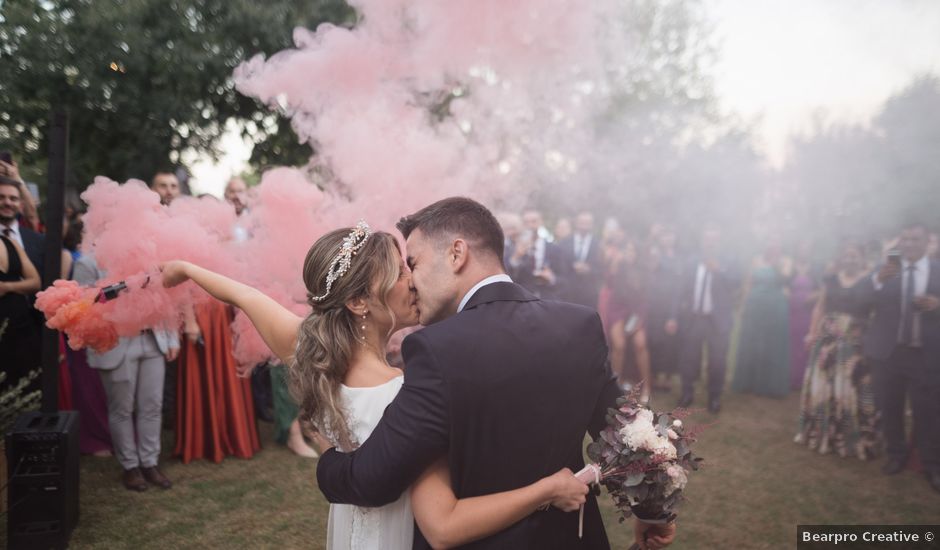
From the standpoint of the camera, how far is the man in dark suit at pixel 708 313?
862 cm

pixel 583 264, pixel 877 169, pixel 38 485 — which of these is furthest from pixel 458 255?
pixel 877 169

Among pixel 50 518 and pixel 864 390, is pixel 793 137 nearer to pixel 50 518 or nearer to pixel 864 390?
pixel 864 390

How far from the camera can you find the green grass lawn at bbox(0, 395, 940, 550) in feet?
14.7

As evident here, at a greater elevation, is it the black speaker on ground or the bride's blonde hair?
the bride's blonde hair

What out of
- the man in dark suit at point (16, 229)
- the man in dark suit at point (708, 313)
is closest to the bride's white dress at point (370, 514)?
the man in dark suit at point (16, 229)

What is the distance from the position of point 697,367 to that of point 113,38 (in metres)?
9.21

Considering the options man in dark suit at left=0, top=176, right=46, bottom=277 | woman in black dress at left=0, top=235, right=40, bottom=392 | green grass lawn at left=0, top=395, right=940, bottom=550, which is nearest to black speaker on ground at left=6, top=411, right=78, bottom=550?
green grass lawn at left=0, top=395, right=940, bottom=550

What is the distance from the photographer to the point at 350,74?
4039 millimetres

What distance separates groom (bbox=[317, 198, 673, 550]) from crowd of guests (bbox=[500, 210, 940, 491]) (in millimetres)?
5816

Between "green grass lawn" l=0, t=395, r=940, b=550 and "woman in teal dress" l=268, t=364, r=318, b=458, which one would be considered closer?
"green grass lawn" l=0, t=395, r=940, b=550

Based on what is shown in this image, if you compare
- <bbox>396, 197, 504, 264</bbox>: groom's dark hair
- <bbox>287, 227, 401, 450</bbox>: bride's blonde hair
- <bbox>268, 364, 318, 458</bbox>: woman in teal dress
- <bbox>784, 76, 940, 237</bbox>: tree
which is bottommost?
<bbox>268, 364, 318, 458</bbox>: woman in teal dress

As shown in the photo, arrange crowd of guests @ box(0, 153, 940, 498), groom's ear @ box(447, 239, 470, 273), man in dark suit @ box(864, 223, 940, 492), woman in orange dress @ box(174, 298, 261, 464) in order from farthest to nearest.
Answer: man in dark suit @ box(864, 223, 940, 492) → woman in orange dress @ box(174, 298, 261, 464) → crowd of guests @ box(0, 153, 940, 498) → groom's ear @ box(447, 239, 470, 273)

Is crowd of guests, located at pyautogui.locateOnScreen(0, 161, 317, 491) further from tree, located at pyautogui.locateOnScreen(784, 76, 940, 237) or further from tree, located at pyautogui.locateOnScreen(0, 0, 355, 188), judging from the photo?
tree, located at pyautogui.locateOnScreen(784, 76, 940, 237)

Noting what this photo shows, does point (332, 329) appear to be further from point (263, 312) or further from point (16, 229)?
point (16, 229)
